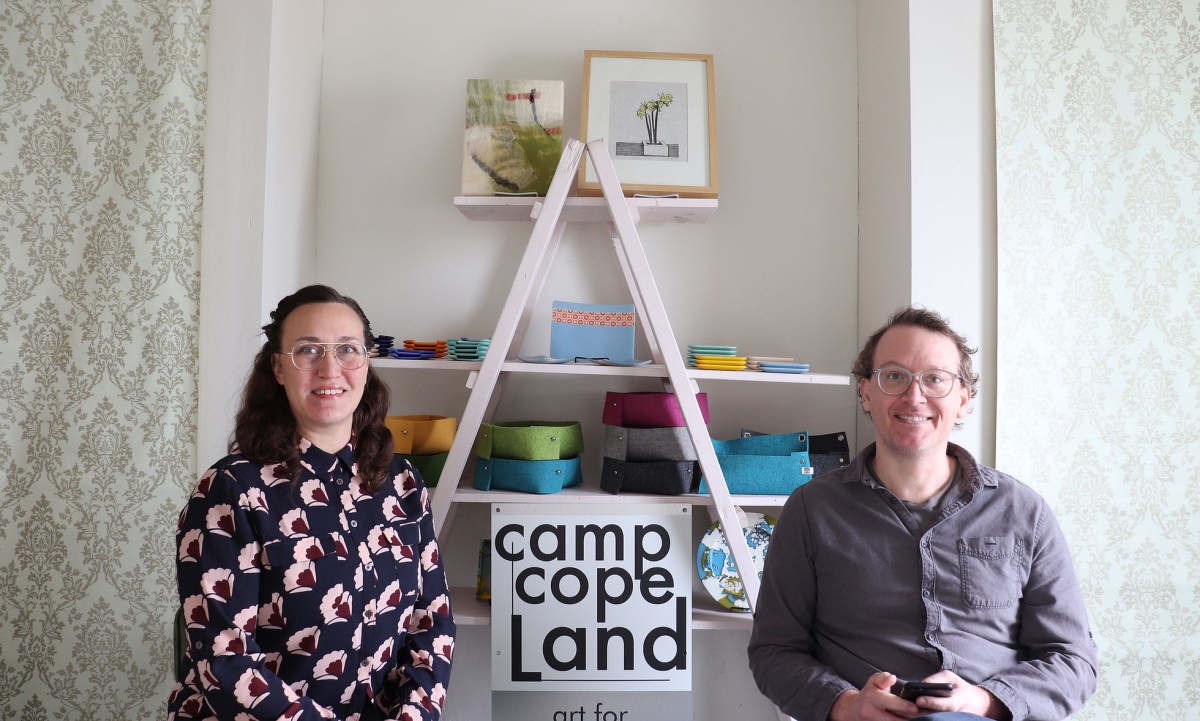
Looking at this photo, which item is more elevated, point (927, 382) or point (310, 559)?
point (927, 382)

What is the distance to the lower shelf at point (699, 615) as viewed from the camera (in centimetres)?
221

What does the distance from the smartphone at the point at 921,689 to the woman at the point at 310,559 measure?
0.86 meters

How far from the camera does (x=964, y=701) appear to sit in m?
1.38

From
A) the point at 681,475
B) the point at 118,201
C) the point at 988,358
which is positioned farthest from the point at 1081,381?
the point at 118,201

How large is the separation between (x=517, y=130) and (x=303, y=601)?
4.79 ft

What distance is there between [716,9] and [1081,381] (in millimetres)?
1573

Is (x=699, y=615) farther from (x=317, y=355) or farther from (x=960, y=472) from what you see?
(x=317, y=355)

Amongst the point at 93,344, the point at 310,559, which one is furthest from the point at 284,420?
the point at 93,344

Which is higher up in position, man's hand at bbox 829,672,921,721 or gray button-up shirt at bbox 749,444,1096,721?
gray button-up shirt at bbox 749,444,1096,721

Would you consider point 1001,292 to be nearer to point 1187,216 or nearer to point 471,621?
point 1187,216

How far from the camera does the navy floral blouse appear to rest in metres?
1.38

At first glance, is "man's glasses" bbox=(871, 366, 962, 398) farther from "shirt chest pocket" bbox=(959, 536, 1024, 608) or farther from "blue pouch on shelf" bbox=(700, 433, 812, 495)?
"blue pouch on shelf" bbox=(700, 433, 812, 495)

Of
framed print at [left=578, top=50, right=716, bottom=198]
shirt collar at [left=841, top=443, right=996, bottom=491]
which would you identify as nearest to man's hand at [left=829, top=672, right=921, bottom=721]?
shirt collar at [left=841, top=443, right=996, bottom=491]

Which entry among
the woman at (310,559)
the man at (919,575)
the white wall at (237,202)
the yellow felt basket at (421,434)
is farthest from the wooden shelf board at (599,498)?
the white wall at (237,202)
